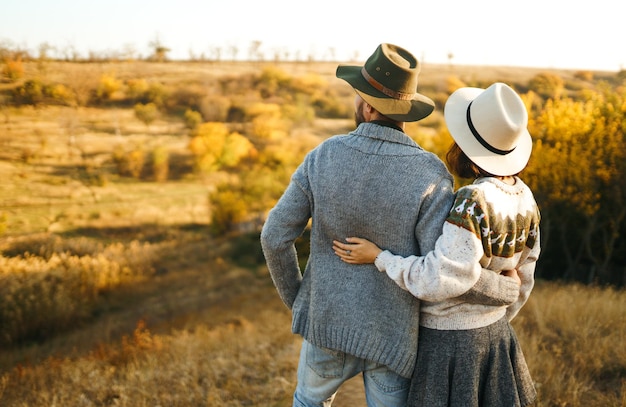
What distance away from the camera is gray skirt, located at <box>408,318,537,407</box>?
1.61 metres

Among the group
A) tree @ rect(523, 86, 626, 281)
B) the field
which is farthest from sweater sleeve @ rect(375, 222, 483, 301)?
tree @ rect(523, 86, 626, 281)

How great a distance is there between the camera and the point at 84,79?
2239cm

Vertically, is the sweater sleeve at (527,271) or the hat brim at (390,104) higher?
the hat brim at (390,104)

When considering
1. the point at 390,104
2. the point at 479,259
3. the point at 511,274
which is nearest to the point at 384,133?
the point at 390,104

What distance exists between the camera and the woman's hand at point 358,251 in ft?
5.24

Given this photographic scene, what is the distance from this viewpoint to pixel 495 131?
63.3 inches

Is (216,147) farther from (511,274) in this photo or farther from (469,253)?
(469,253)

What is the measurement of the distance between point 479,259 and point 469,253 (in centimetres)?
6

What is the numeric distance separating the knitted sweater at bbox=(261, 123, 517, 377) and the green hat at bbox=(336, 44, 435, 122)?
86 mm

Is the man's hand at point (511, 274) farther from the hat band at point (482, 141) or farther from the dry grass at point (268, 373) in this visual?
the dry grass at point (268, 373)

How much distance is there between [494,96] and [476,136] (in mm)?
144

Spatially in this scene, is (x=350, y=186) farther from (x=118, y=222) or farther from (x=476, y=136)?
(x=118, y=222)

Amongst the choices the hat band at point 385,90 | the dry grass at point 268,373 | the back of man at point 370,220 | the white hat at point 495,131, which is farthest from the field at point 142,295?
the hat band at point 385,90

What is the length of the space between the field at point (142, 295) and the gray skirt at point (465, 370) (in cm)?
155
